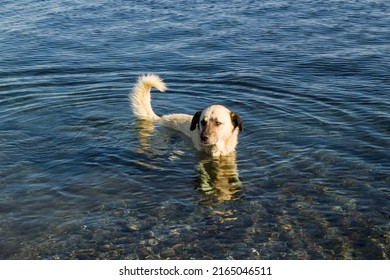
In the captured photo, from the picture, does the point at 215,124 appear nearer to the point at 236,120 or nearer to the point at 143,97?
the point at 236,120

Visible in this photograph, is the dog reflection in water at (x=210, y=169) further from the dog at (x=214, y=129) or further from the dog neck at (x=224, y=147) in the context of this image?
the dog at (x=214, y=129)

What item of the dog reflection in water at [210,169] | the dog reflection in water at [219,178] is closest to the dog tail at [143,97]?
the dog reflection in water at [210,169]

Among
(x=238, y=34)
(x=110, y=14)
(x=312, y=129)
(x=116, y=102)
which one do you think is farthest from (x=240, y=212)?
(x=110, y=14)

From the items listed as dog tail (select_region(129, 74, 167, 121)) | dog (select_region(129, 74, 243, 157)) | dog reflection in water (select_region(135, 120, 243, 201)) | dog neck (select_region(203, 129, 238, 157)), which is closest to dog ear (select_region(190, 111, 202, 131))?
dog (select_region(129, 74, 243, 157))

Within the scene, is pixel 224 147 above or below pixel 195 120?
below

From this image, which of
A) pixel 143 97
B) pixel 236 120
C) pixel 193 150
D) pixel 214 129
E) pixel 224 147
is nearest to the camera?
pixel 214 129

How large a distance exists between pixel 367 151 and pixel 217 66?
8.21 metres

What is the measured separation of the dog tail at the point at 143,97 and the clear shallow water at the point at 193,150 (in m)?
0.29

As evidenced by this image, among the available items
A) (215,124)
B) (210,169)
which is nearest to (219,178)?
(210,169)

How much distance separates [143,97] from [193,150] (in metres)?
2.30

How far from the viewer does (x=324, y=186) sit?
33.3 feet

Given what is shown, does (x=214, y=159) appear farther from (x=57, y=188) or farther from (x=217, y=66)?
(x=217, y=66)

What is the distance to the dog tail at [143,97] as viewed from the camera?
13117 millimetres

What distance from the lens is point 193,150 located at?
12141mm
